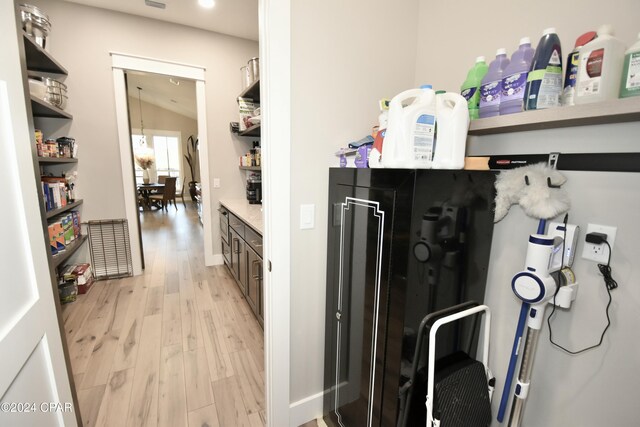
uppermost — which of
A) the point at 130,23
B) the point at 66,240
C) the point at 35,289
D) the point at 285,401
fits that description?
the point at 130,23

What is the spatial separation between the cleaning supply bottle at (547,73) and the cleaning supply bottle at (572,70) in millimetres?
16

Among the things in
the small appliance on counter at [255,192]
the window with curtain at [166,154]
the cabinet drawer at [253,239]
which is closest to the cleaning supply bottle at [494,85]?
the cabinet drawer at [253,239]

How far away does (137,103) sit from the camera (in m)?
8.38

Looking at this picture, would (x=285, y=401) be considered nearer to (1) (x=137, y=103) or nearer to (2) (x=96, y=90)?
(2) (x=96, y=90)

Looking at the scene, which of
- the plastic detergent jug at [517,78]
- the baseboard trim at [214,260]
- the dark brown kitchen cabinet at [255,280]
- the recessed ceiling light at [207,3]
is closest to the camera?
the plastic detergent jug at [517,78]

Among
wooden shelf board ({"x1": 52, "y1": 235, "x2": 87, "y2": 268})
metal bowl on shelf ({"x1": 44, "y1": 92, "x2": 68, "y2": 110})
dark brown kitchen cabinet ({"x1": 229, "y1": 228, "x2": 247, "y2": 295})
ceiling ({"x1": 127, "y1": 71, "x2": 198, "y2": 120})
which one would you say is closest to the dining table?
ceiling ({"x1": 127, "y1": 71, "x2": 198, "y2": 120})

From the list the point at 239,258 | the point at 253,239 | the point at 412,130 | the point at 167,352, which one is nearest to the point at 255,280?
the point at 253,239

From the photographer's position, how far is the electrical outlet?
785 millimetres

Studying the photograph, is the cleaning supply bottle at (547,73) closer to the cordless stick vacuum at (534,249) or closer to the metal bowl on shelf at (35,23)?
the cordless stick vacuum at (534,249)

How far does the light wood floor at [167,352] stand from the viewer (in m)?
1.52

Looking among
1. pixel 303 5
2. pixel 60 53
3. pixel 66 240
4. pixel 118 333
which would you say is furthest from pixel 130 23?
pixel 118 333

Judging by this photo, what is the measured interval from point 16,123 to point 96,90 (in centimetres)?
279

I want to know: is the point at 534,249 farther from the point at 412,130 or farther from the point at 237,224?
the point at 237,224

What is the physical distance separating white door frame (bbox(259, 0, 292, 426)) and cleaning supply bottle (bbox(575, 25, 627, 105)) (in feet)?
3.15
